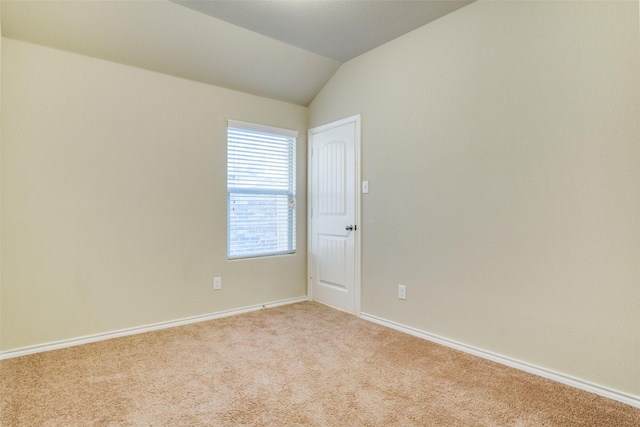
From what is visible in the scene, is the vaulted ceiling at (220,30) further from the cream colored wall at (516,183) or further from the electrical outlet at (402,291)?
the electrical outlet at (402,291)

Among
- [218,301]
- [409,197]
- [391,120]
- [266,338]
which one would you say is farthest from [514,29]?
[218,301]

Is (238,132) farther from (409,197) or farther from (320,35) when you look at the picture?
(409,197)

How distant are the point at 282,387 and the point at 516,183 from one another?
198 centimetres

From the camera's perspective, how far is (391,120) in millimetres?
3107

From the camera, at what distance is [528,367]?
2234 millimetres

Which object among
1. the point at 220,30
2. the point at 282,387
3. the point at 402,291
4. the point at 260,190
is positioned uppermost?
the point at 220,30

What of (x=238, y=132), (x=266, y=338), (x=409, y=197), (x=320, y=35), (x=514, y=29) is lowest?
(x=266, y=338)

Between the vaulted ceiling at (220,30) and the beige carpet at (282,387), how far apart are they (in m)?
2.35

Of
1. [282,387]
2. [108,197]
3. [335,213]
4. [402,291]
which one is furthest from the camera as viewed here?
[335,213]

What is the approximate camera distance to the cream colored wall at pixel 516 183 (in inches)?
74.7

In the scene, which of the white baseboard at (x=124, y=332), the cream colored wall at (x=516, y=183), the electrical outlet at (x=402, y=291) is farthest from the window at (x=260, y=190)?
the electrical outlet at (x=402, y=291)

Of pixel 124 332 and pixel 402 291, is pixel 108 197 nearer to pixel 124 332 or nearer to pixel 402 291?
pixel 124 332

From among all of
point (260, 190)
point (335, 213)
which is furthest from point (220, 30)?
point (335, 213)

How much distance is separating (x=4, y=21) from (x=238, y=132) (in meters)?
1.85
